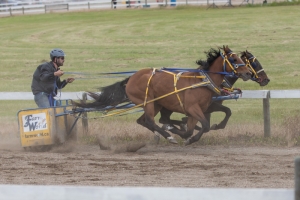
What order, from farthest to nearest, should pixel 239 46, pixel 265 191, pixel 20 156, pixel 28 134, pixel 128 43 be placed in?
1. pixel 128 43
2. pixel 239 46
3. pixel 28 134
4. pixel 20 156
5. pixel 265 191

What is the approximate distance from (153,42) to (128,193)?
2302cm

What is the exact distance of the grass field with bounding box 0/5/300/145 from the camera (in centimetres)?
1817

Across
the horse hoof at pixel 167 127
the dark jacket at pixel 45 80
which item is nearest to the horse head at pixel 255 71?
the horse hoof at pixel 167 127

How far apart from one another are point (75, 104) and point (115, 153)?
1258 millimetres

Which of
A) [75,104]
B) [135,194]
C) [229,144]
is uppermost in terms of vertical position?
[135,194]

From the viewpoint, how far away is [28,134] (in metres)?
10.5

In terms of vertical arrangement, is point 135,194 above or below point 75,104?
above

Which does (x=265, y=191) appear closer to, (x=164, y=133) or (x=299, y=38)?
(x=164, y=133)

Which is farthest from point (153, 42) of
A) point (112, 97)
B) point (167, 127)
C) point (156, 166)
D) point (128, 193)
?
point (128, 193)

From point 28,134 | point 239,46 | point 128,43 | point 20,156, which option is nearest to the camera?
point 20,156

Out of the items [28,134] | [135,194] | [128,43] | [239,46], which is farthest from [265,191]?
[128,43]

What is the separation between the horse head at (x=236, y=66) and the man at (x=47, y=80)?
2509mm

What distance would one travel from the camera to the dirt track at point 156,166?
7422 millimetres

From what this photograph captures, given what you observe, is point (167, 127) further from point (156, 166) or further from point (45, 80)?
point (45, 80)
